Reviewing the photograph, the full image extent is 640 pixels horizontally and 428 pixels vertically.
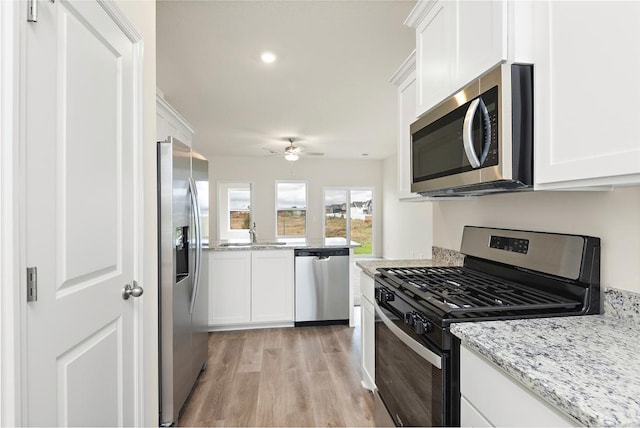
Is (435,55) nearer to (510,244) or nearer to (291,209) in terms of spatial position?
(510,244)

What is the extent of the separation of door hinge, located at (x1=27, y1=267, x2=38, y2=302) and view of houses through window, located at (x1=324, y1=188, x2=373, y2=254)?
7639mm

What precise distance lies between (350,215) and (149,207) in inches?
285

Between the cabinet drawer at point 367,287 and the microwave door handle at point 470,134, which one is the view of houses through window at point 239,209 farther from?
the microwave door handle at point 470,134

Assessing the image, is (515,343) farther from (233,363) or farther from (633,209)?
(233,363)

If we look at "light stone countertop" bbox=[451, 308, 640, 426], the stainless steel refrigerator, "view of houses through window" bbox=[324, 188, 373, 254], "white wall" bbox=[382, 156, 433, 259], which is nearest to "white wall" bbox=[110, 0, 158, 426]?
the stainless steel refrigerator

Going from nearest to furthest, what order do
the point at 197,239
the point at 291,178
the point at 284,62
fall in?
1. the point at 197,239
2. the point at 284,62
3. the point at 291,178

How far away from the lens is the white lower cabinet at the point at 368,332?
2119mm

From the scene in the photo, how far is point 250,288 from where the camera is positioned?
11.9 feet

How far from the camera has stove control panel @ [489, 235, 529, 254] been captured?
58.1 inches

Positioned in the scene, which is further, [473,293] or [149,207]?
[149,207]

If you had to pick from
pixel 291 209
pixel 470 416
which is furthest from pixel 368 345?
pixel 291 209

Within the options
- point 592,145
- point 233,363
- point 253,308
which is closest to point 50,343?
point 592,145

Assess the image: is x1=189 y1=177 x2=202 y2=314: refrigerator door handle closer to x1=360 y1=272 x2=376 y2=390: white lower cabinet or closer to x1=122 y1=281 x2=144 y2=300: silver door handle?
x1=122 y1=281 x2=144 y2=300: silver door handle

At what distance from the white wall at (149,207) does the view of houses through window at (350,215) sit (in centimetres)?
688
